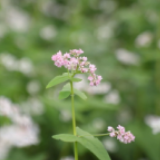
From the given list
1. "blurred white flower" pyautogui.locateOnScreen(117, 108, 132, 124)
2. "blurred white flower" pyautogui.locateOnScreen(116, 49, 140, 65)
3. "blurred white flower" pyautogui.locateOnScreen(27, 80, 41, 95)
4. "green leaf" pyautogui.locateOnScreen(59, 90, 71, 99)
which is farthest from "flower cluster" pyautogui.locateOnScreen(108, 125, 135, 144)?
"blurred white flower" pyautogui.locateOnScreen(116, 49, 140, 65)

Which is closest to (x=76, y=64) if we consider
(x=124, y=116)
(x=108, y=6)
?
(x=124, y=116)

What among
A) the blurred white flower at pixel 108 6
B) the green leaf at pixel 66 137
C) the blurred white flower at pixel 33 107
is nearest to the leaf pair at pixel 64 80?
the green leaf at pixel 66 137

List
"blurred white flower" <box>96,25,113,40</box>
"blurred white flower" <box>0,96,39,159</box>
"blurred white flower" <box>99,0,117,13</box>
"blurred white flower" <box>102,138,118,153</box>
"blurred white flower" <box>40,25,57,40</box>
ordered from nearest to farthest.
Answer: "blurred white flower" <box>0,96,39,159</box>
"blurred white flower" <box>102,138,118,153</box>
"blurred white flower" <box>96,25,113,40</box>
"blurred white flower" <box>40,25,57,40</box>
"blurred white flower" <box>99,0,117,13</box>

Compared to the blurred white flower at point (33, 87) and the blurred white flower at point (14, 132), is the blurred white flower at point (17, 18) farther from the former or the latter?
the blurred white flower at point (14, 132)

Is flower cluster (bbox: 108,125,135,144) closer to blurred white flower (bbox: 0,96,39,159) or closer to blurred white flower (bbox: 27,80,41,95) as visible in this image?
blurred white flower (bbox: 0,96,39,159)

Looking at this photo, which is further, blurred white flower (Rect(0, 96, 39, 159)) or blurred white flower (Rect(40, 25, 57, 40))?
blurred white flower (Rect(40, 25, 57, 40))

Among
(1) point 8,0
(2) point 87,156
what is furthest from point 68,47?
(1) point 8,0

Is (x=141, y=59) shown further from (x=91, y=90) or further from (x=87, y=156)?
(x=87, y=156)

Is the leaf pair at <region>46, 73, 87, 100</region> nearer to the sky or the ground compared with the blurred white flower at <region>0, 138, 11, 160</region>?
nearer to the ground
